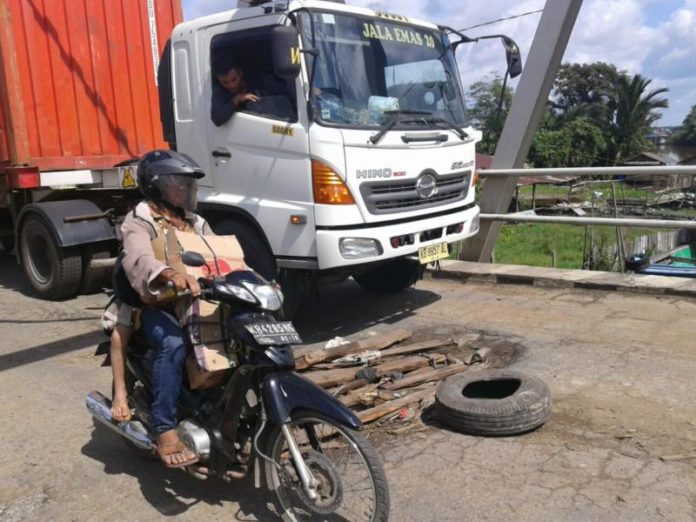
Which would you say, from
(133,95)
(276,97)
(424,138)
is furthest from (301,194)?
(133,95)

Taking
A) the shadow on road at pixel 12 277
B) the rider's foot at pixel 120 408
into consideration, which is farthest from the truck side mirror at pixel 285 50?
the shadow on road at pixel 12 277

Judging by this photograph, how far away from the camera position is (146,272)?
3055 mm

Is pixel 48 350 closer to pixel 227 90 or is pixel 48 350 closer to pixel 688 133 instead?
pixel 227 90

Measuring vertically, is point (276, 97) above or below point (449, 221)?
above

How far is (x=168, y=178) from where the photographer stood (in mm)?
3338

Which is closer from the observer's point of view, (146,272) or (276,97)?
(146,272)

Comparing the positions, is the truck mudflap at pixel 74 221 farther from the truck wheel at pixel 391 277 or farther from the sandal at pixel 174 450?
the sandal at pixel 174 450

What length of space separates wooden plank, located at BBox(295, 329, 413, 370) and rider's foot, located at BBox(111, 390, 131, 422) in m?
1.21

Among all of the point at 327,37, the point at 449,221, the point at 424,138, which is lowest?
the point at 449,221

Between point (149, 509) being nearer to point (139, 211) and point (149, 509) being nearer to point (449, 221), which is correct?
point (139, 211)

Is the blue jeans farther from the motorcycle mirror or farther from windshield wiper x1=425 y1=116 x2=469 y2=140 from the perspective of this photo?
windshield wiper x1=425 y1=116 x2=469 y2=140

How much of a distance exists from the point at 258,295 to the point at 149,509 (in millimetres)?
1259

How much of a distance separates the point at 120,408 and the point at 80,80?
5.42 metres

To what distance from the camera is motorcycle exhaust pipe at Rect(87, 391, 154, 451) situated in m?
3.29
